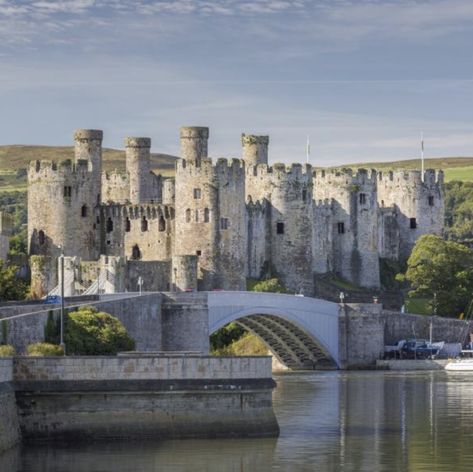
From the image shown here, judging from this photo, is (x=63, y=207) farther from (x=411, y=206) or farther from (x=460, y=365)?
(x=411, y=206)

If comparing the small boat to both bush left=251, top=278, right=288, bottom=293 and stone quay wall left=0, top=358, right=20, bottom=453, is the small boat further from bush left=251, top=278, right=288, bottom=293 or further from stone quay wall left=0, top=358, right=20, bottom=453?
stone quay wall left=0, top=358, right=20, bottom=453

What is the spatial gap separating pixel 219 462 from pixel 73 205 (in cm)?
6180

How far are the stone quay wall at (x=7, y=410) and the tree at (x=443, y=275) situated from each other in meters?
72.1

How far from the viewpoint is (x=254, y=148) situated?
12481 centimetres

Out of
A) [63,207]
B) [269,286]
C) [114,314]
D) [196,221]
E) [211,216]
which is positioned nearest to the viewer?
[114,314]

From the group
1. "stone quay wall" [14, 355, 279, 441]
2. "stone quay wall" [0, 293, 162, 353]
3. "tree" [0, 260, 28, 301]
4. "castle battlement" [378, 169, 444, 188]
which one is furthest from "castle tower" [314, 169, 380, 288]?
"stone quay wall" [14, 355, 279, 441]

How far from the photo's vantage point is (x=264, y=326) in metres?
107

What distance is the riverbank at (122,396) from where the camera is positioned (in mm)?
53469

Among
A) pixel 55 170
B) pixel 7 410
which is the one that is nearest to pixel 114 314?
pixel 7 410

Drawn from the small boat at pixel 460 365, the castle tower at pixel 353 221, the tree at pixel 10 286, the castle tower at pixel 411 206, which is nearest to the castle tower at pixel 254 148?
the castle tower at pixel 353 221

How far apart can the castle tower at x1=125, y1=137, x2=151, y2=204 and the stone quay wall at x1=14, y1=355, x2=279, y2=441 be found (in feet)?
220

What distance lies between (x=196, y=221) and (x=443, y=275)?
20981 mm

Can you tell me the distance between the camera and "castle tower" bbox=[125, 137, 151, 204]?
4779 inches

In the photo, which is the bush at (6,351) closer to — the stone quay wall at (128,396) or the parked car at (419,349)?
the stone quay wall at (128,396)
